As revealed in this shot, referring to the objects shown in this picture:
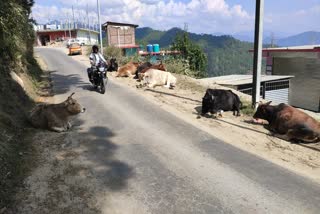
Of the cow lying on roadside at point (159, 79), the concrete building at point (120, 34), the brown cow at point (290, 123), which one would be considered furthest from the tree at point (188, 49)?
the brown cow at point (290, 123)

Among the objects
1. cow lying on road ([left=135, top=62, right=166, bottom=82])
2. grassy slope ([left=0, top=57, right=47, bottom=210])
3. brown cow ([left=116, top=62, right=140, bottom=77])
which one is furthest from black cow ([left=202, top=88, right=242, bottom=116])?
brown cow ([left=116, top=62, right=140, bottom=77])

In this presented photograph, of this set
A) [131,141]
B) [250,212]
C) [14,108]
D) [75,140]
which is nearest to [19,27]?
[14,108]

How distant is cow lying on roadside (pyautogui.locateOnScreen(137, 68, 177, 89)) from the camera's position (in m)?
13.6

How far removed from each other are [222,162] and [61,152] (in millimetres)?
3035

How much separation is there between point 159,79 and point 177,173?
8205 mm

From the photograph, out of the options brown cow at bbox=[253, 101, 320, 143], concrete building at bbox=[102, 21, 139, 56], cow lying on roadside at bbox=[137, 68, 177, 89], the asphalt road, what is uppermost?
concrete building at bbox=[102, 21, 139, 56]

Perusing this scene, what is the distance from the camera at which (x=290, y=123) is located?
7961 millimetres

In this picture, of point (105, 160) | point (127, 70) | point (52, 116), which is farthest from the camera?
point (127, 70)

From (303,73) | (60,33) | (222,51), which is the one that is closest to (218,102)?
(303,73)

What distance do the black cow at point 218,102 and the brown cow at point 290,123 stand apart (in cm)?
106

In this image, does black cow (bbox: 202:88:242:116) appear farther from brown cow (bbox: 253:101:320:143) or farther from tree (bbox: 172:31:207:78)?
tree (bbox: 172:31:207:78)

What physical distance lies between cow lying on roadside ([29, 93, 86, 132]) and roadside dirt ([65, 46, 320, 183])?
119 inches

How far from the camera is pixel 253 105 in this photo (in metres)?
10.1

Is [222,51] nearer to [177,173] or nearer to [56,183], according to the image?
[177,173]
